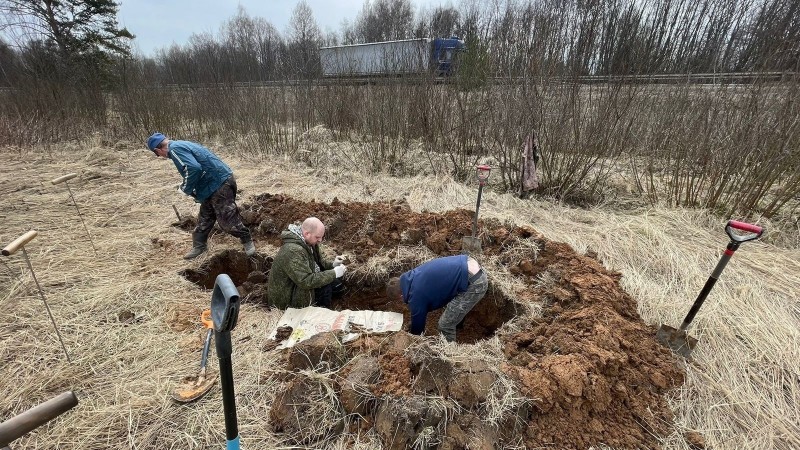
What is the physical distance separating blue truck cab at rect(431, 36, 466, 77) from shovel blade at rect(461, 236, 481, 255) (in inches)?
135

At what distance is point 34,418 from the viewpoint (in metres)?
0.92

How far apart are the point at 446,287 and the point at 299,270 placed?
50.0 inches

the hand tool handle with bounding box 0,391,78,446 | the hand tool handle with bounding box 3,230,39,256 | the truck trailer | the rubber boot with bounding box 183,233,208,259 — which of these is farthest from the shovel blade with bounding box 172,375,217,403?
the truck trailer

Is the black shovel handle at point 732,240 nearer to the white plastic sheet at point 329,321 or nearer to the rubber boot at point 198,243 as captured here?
the white plastic sheet at point 329,321

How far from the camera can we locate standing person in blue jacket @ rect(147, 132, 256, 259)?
3.65 meters

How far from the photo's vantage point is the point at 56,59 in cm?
977

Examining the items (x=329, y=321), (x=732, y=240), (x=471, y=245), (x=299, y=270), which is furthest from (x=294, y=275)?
(x=732, y=240)

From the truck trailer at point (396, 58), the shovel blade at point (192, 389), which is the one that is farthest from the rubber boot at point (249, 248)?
the truck trailer at point (396, 58)

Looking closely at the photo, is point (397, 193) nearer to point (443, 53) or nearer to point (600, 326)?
point (443, 53)

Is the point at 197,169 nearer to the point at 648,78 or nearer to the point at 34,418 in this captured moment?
the point at 34,418

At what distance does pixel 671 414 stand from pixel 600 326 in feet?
1.86

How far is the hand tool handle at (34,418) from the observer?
0.88 m

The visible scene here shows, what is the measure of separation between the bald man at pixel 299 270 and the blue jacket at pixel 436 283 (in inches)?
31.3

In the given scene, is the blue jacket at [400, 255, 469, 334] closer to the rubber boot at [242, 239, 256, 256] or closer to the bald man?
the bald man
